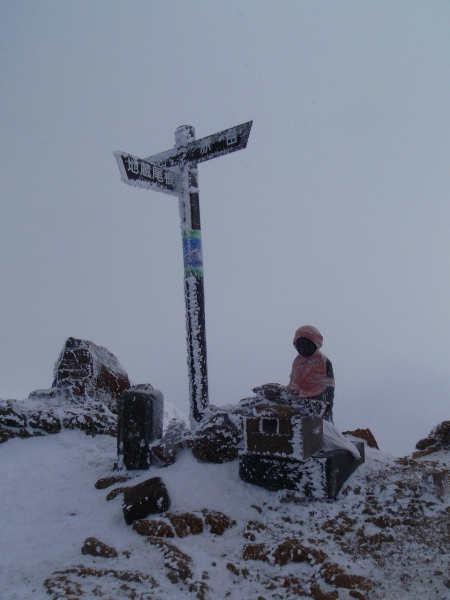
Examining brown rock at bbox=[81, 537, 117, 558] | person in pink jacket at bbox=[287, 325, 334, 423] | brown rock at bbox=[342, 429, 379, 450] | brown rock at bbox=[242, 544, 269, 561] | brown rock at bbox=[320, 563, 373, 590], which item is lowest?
brown rock at bbox=[320, 563, 373, 590]

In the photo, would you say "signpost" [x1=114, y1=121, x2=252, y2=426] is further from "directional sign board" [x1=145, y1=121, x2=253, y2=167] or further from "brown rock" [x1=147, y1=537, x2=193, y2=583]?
"brown rock" [x1=147, y1=537, x2=193, y2=583]

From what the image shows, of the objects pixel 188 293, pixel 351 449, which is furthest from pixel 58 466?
pixel 351 449

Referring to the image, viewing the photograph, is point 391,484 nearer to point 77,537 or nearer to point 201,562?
point 201,562

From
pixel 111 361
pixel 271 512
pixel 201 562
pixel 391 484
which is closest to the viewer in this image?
pixel 201 562

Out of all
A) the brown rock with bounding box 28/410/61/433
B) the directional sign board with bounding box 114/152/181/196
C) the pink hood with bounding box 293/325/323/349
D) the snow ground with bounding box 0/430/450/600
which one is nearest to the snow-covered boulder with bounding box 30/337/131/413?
the brown rock with bounding box 28/410/61/433

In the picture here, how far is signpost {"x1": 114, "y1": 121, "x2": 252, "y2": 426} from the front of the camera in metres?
4.84

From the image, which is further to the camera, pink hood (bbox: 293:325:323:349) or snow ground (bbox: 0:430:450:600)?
pink hood (bbox: 293:325:323:349)

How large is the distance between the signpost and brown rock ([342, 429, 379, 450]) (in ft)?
6.27

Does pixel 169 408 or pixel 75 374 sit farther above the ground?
pixel 75 374

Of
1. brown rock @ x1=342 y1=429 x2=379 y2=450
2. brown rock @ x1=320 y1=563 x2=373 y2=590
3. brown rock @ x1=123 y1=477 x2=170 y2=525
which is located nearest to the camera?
brown rock @ x1=320 y1=563 x2=373 y2=590

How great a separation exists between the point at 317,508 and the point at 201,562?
1.11m

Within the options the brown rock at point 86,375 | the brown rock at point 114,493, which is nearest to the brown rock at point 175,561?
the brown rock at point 114,493

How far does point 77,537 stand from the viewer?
317 cm

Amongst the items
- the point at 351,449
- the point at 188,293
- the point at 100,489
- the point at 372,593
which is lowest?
the point at 372,593
